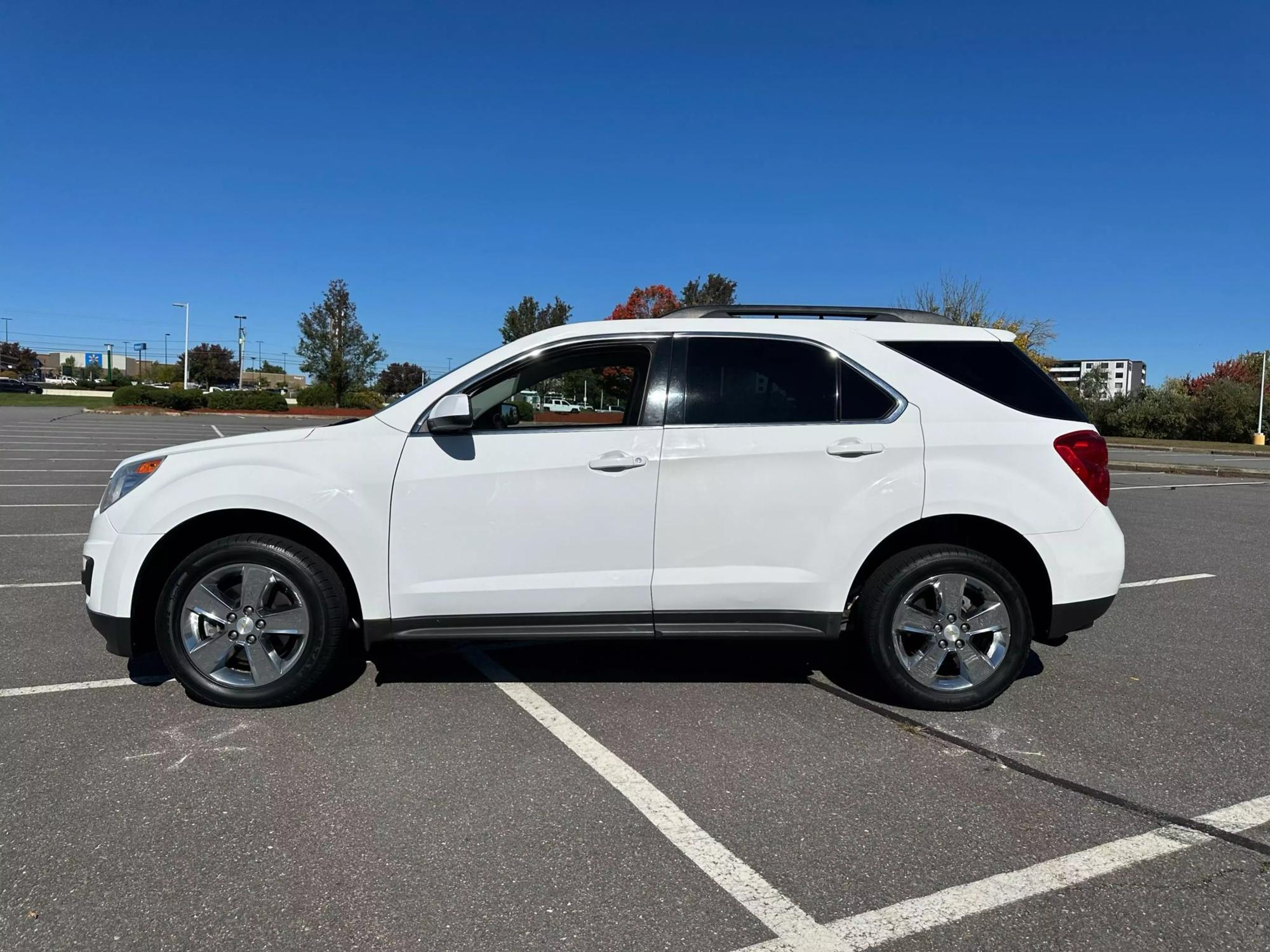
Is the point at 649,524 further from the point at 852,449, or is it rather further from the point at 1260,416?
the point at 1260,416

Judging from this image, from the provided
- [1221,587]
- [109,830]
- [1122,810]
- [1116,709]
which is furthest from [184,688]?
[1221,587]

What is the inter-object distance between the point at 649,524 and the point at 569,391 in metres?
0.91

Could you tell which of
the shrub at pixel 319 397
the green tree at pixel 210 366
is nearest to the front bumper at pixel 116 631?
the shrub at pixel 319 397

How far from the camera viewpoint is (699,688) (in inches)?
173

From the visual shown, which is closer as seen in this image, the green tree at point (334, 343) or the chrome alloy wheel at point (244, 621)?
the chrome alloy wheel at point (244, 621)

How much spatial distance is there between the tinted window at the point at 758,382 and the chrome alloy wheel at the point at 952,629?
961 mm

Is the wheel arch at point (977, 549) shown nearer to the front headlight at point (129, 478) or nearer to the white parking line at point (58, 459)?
the front headlight at point (129, 478)

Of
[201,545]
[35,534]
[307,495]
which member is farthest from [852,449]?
[35,534]

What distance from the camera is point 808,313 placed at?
4.34 m

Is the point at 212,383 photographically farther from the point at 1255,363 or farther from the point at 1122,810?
the point at 1122,810

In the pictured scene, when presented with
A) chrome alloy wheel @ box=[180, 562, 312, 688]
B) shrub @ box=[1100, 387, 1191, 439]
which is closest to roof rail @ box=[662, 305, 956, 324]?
chrome alloy wheel @ box=[180, 562, 312, 688]

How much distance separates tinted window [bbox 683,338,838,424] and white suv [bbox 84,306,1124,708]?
0.04 ft

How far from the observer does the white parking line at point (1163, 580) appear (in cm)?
698

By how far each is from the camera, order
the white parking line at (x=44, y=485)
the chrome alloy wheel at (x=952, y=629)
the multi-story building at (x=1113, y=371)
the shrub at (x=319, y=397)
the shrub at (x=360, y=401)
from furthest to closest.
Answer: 1. the multi-story building at (x=1113, y=371)
2. the shrub at (x=319, y=397)
3. the shrub at (x=360, y=401)
4. the white parking line at (x=44, y=485)
5. the chrome alloy wheel at (x=952, y=629)
